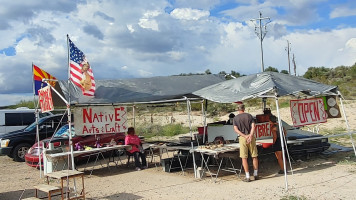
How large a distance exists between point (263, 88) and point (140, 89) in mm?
3854

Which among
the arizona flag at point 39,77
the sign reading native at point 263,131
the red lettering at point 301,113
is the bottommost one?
the sign reading native at point 263,131

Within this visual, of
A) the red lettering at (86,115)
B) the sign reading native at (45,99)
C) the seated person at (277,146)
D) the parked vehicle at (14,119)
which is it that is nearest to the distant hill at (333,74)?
the parked vehicle at (14,119)

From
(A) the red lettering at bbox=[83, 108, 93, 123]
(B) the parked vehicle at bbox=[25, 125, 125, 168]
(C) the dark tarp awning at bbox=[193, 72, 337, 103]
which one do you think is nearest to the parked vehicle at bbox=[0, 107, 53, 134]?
(B) the parked vehicle at bbox=[25, 125, 125, 168]

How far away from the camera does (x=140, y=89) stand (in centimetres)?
1038

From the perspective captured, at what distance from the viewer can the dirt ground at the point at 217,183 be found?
268 inches

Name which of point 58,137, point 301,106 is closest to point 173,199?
point 301,106

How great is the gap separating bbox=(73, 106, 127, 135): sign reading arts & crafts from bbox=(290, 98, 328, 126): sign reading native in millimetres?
4760

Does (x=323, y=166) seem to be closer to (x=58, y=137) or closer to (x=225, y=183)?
(x=225, y=183)

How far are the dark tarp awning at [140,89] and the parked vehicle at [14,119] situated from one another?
6.98 m

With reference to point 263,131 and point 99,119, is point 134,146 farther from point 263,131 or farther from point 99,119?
point 263,131

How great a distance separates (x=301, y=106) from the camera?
8.81m

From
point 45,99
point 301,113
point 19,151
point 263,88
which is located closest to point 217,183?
point 263,88

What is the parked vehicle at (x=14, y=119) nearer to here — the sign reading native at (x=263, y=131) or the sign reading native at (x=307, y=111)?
the sign reading native at (x=263, y=131)

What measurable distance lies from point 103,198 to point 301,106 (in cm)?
515
